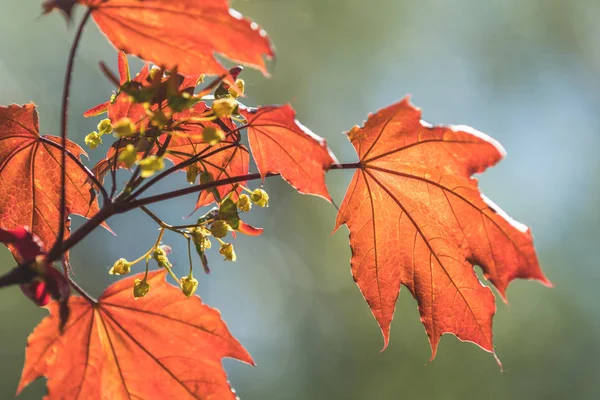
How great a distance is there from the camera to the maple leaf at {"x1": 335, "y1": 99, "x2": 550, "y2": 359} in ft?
3.38

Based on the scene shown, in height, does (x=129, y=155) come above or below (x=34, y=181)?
below

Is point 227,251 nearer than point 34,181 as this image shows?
Yes

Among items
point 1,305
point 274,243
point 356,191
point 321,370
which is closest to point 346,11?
point 274,243

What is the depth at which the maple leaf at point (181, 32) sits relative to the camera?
31.3 inches

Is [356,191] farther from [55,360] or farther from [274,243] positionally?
[274,243]

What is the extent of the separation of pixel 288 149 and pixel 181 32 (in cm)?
26

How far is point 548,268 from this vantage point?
7.66 m

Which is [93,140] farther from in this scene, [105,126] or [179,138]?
[179,138]

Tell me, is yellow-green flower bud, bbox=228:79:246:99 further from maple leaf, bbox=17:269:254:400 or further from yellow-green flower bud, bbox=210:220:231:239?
maple leaf, bbox=17:269:254:400

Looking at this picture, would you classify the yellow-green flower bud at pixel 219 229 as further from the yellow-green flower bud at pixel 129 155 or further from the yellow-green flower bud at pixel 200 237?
the yellow-green flower bud at pixel 129 155

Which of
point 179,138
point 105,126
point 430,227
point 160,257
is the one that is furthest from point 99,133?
point 430,227

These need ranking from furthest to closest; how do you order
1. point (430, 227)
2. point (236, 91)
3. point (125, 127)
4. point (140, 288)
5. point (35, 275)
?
point (430, 227) < point (140, 288) < point (236, 91) < point (125, 127) < point (35, 275)

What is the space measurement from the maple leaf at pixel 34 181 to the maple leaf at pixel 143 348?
0.58 feet

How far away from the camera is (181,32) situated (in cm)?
84
